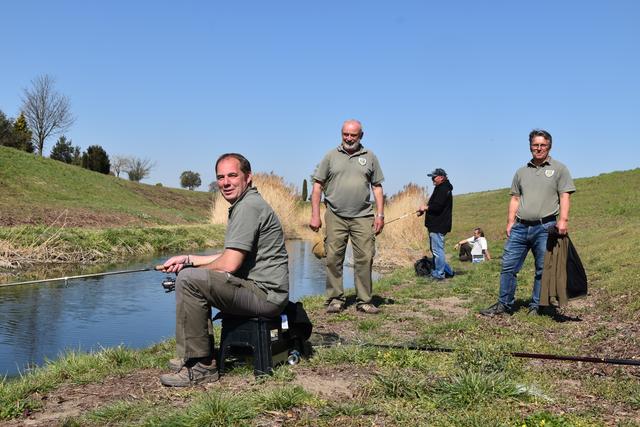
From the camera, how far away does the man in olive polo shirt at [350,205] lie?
6.99 m

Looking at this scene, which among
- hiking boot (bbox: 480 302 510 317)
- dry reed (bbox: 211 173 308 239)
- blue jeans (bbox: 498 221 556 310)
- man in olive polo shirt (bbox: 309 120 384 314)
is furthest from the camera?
dry reed (bbox: 211 173 308 239)

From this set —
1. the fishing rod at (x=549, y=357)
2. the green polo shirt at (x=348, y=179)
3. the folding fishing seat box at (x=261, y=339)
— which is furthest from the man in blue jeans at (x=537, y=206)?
the folding fishing seat box at (x=261, y=339)

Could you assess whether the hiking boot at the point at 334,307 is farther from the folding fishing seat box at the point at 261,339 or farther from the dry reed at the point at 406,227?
the dry reed at the point at 406,227

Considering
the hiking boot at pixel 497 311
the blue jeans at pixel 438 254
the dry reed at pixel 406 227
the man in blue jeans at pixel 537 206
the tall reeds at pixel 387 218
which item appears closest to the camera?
the man in blue jeans at pixel 537 206

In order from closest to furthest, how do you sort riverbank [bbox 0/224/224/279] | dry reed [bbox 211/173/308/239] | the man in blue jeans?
the man in blue jeans, riverbank [bbox 0/224/224/279], dry reed [bbox 211/173/308/239]

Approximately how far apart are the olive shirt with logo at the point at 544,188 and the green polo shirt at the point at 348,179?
1757 mm

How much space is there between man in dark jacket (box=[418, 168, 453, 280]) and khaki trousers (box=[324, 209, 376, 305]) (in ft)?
12.3

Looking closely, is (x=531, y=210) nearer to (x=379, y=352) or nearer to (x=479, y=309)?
(x=479, y=309)

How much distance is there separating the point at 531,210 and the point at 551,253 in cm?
51

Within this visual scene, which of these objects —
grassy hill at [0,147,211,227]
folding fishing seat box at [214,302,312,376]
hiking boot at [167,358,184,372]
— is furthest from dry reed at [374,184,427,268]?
hiking boot at [167,358,184,372]

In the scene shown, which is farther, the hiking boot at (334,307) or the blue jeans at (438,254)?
the blue jeans at (438,254)

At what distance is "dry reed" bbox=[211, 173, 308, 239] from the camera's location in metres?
23.2

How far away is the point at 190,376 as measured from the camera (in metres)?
4.08

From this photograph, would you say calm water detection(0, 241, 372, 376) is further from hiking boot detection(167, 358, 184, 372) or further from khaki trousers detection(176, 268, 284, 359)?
khaki trousers detection(176, 268, 284, 359)
